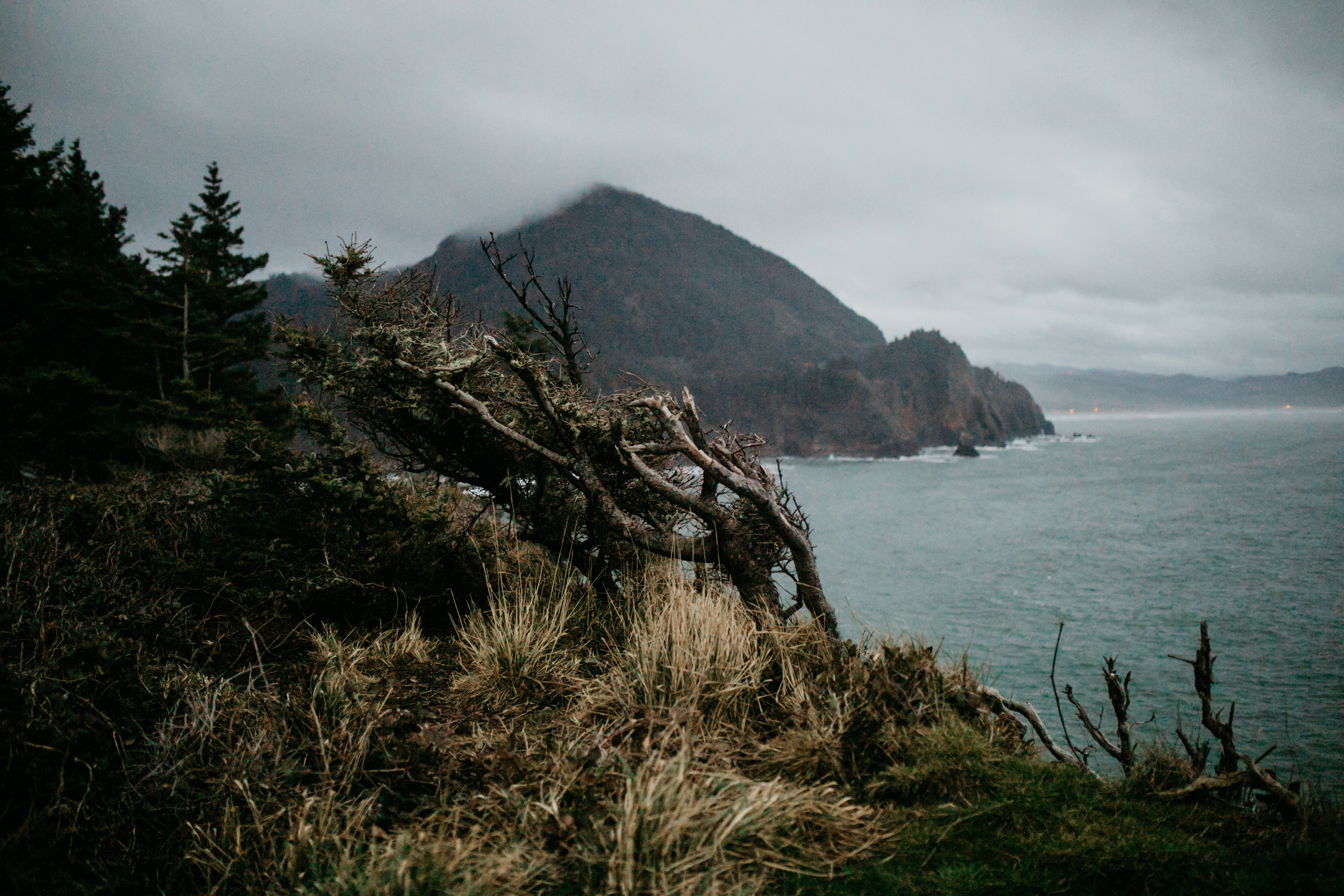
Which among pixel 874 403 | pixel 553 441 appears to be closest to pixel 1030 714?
pixel 553 441

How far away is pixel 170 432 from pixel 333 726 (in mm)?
26503

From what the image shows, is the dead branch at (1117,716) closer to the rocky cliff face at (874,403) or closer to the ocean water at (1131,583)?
the ocean water at (1131,583)

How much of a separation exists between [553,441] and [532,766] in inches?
116

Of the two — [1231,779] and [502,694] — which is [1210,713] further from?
[502,694]

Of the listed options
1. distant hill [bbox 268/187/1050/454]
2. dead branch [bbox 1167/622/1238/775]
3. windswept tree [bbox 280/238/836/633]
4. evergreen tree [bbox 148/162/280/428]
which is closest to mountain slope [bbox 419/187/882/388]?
distant hill [bbox 268/187/1050/454]

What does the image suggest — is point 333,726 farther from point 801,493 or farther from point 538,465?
point 801,493

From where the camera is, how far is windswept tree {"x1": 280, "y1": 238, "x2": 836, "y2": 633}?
16.0 ft

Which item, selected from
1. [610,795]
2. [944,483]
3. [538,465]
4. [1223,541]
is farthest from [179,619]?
[944,483]

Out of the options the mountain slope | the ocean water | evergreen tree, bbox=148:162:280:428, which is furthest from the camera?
the mountain slope

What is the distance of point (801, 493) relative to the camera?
6350 cm

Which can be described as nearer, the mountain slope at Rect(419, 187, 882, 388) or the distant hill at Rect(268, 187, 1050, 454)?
the distant hill at Rect(268, 187, 1050, 454)

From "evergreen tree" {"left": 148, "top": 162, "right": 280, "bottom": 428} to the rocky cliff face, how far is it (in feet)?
A: 226

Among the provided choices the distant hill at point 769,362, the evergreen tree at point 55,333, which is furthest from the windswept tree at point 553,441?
the distant hill at point 769,362

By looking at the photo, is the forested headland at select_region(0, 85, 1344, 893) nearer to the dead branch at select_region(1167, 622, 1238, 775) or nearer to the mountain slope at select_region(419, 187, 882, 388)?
the dead branch at select_region(1167, 622, 1238, 775)
